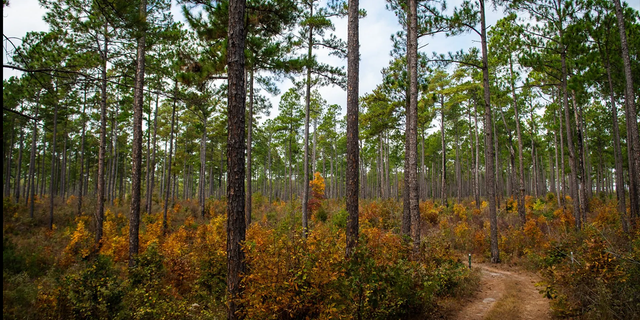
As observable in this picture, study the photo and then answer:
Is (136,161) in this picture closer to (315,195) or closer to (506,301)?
(506,301)

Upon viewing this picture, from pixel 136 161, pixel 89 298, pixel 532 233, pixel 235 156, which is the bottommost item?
pixel 532 233

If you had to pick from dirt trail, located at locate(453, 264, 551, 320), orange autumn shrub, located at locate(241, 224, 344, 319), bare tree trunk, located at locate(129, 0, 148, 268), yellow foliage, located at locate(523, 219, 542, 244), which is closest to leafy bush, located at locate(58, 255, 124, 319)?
orange autumn shrub, located at locate(241, 224, 344, 319)

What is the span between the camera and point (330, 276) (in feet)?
12.7

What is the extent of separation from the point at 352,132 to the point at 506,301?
17.2 feet

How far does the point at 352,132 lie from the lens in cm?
659

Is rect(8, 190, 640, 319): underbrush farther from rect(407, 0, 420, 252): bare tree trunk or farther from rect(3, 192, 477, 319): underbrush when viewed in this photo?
rect(407, 0, 420, 252): bare tree trunk

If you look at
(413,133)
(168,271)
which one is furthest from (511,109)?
(168,271)

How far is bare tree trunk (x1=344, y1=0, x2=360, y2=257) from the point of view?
6203mm

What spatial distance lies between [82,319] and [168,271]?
3100 millimetres

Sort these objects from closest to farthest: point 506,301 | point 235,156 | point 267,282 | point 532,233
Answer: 1. point 267,282
2. point 235,156
3. point 506,301
4. point 532,233

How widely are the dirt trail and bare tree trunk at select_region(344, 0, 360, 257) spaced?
106 inches

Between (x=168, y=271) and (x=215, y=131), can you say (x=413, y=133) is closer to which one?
(x=168, y=271)

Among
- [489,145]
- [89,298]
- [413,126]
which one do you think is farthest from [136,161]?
[489,145]

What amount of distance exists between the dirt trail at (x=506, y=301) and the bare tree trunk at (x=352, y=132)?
268 cm
